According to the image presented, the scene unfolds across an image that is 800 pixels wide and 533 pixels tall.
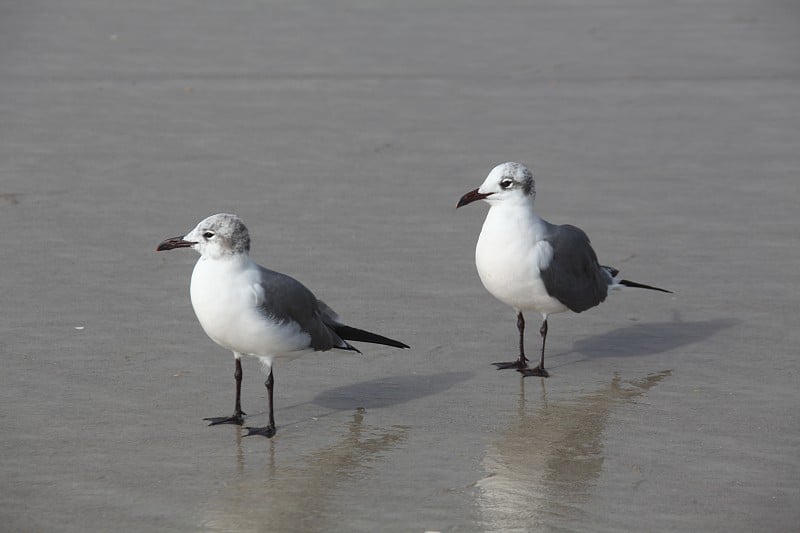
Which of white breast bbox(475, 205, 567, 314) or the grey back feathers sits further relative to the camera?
white breast bbox(475, 205, 567, 314)

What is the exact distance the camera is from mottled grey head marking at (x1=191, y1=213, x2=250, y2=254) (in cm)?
686

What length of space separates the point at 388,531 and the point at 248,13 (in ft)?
44.8

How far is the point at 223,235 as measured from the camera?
6.86 m

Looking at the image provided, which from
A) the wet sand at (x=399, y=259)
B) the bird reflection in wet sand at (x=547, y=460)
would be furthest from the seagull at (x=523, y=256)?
the bird reflection in wet sand at (x=547, y=460)

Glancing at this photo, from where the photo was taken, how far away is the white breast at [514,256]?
788 centimetres

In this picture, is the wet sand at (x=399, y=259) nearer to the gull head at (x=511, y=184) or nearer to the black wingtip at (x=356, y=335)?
the black wingtip at (x=356, y=335)

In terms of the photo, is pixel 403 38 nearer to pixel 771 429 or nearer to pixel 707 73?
pixel 707 73

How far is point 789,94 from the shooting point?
582 inches

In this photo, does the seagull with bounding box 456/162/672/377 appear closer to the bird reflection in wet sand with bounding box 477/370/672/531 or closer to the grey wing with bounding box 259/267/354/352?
the bird reflection in wet sand with bounding box 477/370/672/531

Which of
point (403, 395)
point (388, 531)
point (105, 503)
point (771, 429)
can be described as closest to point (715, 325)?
point (771, 429)

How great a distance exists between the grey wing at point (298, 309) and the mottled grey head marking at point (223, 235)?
23 centimetres

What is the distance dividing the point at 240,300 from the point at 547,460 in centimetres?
175

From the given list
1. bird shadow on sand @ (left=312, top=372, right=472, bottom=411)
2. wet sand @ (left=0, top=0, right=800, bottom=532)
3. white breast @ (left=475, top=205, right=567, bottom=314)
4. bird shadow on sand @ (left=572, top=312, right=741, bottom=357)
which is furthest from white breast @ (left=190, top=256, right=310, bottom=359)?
bird shadow on sand @ (left=572, top=312, right=741, bottom=357)

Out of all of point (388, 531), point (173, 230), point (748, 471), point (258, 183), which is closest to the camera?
point (388, 531)
